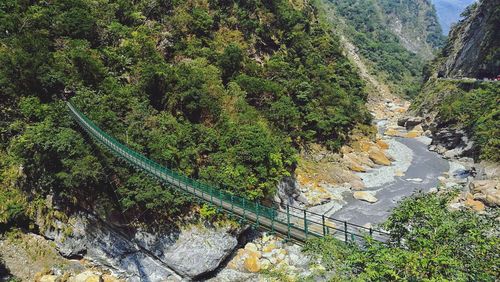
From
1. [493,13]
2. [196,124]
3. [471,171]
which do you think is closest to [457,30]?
[493,13]

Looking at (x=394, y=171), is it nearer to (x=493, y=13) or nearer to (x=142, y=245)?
(x=142, y=245)

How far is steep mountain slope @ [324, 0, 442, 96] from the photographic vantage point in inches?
3661

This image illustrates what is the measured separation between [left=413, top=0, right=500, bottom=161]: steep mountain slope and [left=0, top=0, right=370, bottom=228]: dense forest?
13225mm

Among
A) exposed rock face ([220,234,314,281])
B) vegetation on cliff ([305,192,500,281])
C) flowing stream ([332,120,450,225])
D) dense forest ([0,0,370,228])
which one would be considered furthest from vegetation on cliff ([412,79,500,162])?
vegetation on cliff ([305,192,500,281])

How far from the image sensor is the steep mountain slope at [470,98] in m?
35.9

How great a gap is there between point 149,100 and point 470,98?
3812 cm

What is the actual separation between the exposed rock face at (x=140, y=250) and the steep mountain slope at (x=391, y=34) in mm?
78859

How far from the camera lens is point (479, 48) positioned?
5025 cm

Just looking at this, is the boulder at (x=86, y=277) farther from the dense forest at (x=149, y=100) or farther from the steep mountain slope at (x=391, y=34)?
the steep mountain slope at (x=391, y=34)

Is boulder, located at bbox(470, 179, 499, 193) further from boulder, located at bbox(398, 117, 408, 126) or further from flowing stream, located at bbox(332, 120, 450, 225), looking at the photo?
boulder, located at bbox(398, 117, 408, 126)

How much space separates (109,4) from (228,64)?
10.1 meters

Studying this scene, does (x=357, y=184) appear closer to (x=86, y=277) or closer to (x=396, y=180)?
(x=396, y=180)

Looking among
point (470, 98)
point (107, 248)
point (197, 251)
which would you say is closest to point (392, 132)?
point (470, 98)

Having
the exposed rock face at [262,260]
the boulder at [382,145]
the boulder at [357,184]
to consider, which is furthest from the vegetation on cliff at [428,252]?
the boulder at [382,145]
